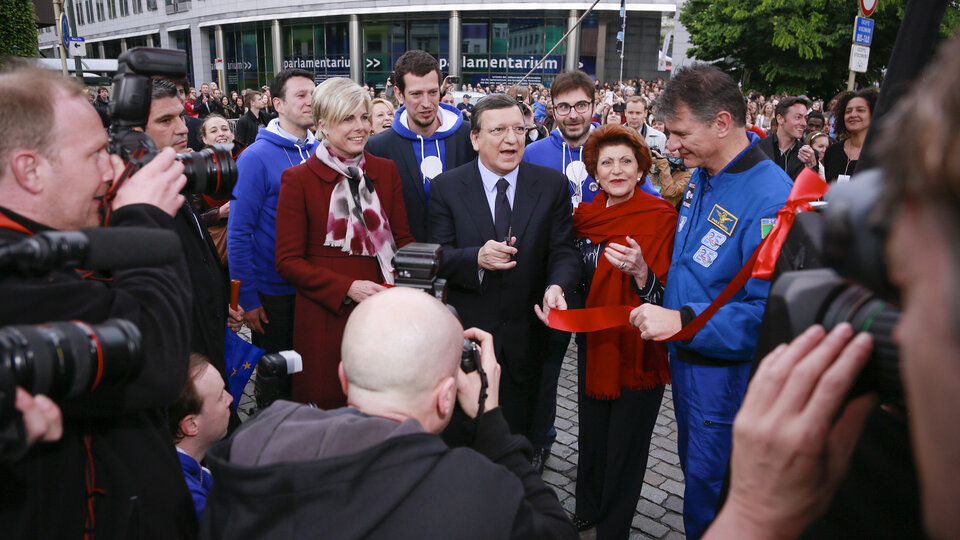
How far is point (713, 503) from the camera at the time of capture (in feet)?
8.86

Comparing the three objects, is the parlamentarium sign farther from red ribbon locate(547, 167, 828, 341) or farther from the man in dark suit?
red ribbon locate(547, 167, 828, 341)

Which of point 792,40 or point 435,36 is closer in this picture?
point 792,40

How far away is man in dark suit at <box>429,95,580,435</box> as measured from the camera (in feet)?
11.3

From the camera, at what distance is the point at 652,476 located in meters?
3.98

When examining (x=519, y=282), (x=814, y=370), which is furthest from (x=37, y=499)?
(x=519, y=282)

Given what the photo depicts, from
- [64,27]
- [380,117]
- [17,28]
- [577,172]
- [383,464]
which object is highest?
[64,27]

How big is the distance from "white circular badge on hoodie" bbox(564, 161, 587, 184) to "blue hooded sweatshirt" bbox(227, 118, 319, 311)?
82.3 inches

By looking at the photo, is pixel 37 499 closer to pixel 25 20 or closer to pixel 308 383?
pixel 308 383

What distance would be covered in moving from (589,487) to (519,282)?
1.23 metres

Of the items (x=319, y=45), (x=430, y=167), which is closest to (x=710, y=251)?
(x=430, y=167)

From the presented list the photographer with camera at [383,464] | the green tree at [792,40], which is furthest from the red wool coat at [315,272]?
the green tree at [792,40]

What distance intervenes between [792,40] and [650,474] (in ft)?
90.1

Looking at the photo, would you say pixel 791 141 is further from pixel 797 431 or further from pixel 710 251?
pixel 797 431

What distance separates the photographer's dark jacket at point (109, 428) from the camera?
1.36m
